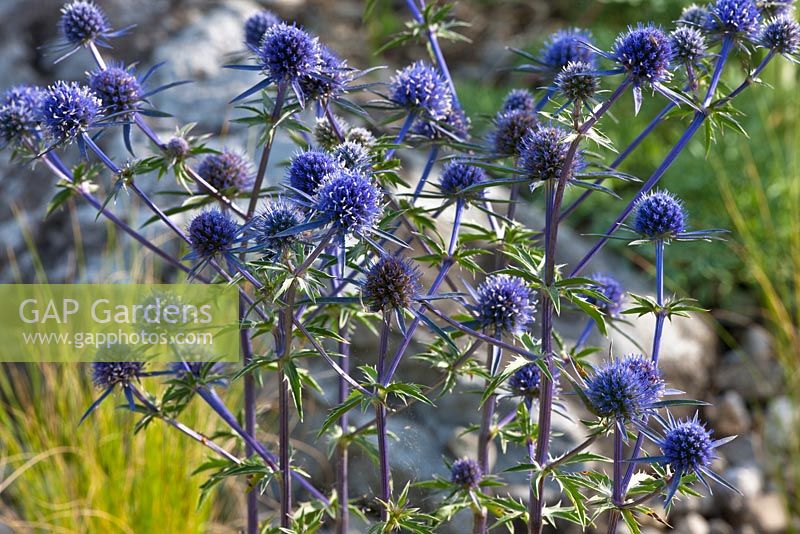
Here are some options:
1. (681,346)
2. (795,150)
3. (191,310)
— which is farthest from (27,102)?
(795,150)

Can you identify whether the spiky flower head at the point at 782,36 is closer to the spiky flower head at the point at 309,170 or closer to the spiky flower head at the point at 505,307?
the spiky flower head at the point at 505,307

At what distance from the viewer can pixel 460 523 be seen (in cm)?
229

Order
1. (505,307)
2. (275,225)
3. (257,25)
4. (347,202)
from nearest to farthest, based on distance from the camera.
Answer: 1. (347,202)
2. (275,225)
3. (505,307)
4. (257,25)

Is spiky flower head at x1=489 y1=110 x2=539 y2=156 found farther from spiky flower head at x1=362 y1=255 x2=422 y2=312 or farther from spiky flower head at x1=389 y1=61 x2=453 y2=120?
spiky flower head at x1=362 y1=255 x2=422 y2=312

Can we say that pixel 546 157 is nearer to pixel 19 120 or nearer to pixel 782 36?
pixel 782 36

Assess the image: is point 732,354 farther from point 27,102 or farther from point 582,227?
point 27,102

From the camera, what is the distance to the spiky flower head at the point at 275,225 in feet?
4.62

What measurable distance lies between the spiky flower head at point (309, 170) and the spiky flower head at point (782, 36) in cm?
91

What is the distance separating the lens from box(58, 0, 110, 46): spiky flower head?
A: 1938 mm

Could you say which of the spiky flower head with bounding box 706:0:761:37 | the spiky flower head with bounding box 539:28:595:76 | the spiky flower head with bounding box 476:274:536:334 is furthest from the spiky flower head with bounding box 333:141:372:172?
the spiky flower head with bounding box 706:0:761:37

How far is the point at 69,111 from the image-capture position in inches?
64.3

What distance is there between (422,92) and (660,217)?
55cm

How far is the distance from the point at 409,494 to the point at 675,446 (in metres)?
0.62

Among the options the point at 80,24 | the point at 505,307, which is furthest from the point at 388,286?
the point at 80,24
